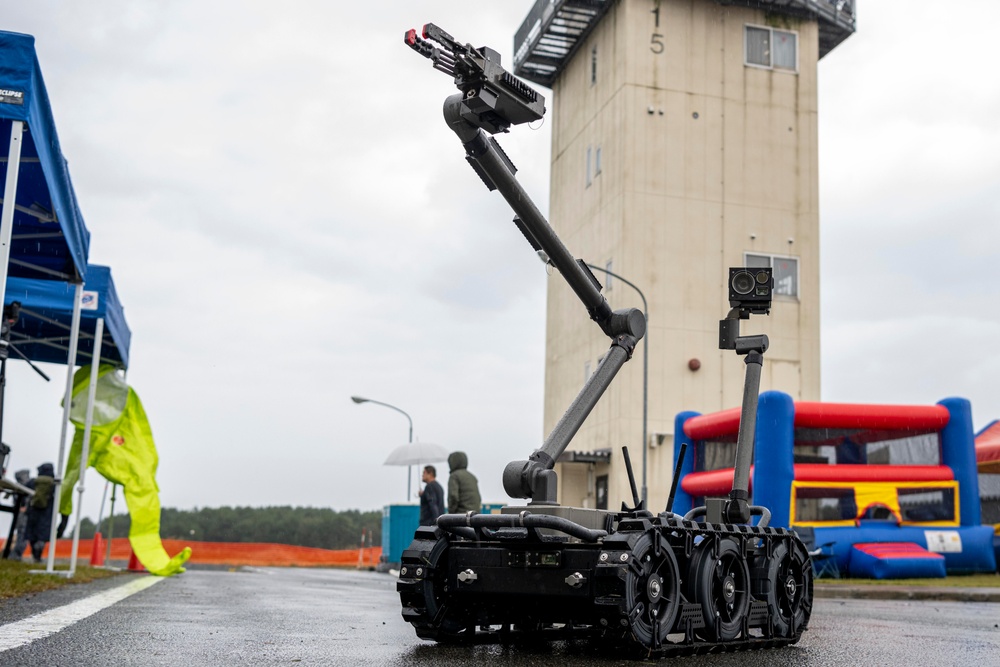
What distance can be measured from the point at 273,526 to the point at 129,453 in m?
42.4

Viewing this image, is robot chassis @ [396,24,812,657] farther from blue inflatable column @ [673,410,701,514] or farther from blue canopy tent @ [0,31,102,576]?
blue inflatable column @ [673,410,701,514]

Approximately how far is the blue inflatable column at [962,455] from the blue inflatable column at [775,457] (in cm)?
358

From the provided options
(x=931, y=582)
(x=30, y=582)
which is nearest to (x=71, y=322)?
(x=30, y=582)

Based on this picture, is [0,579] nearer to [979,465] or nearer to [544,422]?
[979,465]

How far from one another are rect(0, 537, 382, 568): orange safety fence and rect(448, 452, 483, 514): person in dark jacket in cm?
2082

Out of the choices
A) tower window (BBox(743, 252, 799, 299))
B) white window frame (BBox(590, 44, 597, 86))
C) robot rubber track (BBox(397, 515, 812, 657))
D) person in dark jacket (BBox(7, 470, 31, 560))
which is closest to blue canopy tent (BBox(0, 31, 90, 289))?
robot rubber track (BBox(397, 515, 812, 657))

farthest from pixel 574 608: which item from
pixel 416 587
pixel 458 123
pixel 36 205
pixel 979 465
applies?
pixel 979 465

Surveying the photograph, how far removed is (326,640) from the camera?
24.0 feet

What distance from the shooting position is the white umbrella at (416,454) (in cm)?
3028

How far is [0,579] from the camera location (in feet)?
35.8

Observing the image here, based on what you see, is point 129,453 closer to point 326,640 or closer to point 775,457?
point 326,640

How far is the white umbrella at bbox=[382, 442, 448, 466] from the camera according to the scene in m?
30.3

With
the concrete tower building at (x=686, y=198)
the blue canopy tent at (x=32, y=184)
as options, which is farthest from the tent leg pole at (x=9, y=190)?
the concrete tower building at (x=686, y=198)

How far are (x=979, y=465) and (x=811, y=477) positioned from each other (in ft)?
33.0
